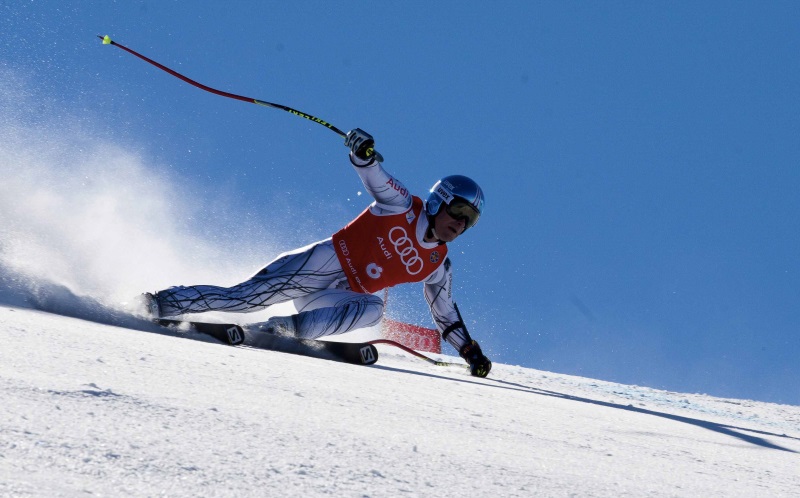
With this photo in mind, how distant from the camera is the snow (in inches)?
53.0

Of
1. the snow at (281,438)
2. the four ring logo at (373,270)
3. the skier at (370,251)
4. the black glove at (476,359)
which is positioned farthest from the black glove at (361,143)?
the snow at (281,438)

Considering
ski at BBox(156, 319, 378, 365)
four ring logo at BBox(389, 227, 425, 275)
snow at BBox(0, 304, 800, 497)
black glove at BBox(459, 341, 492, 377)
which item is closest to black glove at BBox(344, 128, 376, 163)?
four ring logo at BBox(389, 227, 425, 275)

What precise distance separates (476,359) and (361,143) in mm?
1991

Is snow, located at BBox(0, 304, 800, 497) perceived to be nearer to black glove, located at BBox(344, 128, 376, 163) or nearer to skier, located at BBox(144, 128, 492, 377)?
skier, located at BBox(144, 128, 492, 377)

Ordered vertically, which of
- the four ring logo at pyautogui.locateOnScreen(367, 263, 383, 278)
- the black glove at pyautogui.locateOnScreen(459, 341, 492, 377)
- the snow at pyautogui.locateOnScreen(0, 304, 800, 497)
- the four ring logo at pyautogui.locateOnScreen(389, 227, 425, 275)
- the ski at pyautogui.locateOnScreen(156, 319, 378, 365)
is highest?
the four ring logo at pyautogui.locateOnScreen(389, 227, 425, 275)

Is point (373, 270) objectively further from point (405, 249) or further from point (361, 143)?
point (361, 143)

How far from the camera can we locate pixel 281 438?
172 cm

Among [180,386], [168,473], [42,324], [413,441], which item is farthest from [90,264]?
[168,473]

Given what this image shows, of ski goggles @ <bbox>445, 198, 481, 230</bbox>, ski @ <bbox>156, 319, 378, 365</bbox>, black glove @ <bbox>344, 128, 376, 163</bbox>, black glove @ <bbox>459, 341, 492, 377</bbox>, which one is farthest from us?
black glove @ <bbox>459, 341, 492, 377</bbox>

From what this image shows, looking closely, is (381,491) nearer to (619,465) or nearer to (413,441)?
(413,441)

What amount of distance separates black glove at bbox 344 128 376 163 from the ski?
1248 millimetres

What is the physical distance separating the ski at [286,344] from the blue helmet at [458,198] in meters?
1.20

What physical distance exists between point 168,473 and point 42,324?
187cm

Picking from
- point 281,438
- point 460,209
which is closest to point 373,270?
point 460,209
